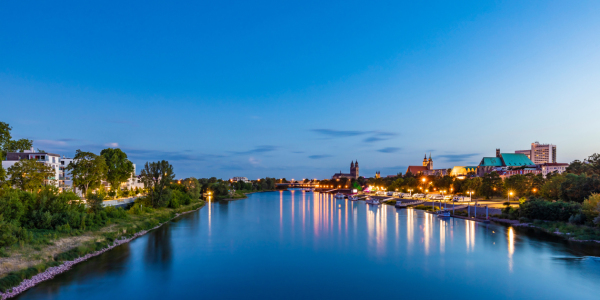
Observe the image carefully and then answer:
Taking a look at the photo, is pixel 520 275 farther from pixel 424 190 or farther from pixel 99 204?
pixel 424 190

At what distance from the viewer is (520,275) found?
2364 cm

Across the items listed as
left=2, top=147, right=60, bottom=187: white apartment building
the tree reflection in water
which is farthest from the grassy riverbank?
left=2, top=147, right=60, bottom=187: white apartment building

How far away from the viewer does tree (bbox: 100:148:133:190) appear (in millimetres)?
60312

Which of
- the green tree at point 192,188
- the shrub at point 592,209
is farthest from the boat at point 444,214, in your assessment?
the green tree at point 192,188

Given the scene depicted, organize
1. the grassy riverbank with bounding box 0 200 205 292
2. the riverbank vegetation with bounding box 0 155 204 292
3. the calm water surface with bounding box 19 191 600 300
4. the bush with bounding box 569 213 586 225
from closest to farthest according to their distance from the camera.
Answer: the grassy riverbank with bounding box 0 200 205 292
the calm water surface with bounding box 19 191 600 300
the riverbank vegetation with bounding box 0 155 204 292
the bush with bounding box 569 213 586 225

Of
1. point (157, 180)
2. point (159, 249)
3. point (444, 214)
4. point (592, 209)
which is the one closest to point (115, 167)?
point (157, 180)

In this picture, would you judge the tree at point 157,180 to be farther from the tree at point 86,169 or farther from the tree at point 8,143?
the tree at point 8,143

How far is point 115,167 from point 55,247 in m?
39.6

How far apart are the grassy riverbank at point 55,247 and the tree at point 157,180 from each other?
15.6m

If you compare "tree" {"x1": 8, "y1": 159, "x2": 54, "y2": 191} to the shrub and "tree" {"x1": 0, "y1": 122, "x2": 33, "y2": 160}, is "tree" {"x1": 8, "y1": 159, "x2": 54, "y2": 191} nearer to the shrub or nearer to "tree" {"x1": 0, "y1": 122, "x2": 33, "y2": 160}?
"tree" {"x1": 0, "y1": 122, "x2": 33, "y2": 160}

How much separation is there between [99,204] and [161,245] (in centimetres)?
840

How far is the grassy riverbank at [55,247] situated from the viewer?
19.1m

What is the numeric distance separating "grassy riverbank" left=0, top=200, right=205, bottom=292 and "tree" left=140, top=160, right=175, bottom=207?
51.3 feet

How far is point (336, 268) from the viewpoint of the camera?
83.2 ft
